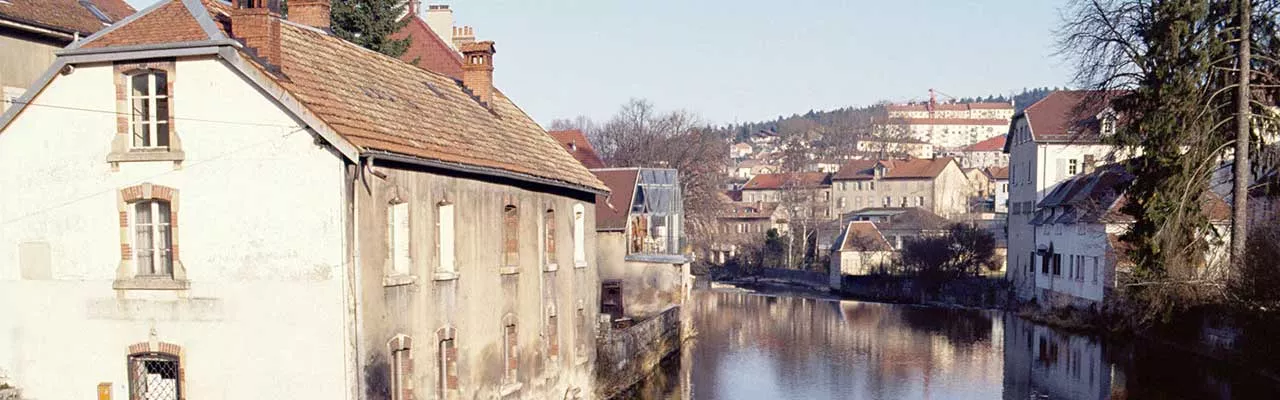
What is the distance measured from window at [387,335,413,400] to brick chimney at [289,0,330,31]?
5.73 metres

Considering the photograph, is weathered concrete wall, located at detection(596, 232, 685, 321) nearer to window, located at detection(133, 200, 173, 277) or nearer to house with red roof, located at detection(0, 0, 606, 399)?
house with red roof, located at detection(0, 0, 606, 399)

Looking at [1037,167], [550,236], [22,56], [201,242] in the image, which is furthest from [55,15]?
[1037,167]

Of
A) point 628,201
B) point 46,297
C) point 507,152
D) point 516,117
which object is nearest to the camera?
point 46,297

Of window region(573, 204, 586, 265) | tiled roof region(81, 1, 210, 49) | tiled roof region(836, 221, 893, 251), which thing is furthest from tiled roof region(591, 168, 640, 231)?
tiled roof region(836, 221, 893, 251)

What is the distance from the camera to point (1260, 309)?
79.1ft

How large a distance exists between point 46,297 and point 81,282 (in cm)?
62

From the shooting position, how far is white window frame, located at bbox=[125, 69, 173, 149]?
1353 centimetres

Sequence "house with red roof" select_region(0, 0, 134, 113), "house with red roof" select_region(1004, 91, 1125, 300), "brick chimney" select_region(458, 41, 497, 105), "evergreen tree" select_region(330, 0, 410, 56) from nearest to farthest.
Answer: "house with red roof" select_region(0, 0, 134, 113) → "brick chimney" select_region(458, 41, 497, 105) → "evergreen tree" select_region(330, 0, 410, 56) → "house with red roof" select_region(1004, 91, 1125, 300)

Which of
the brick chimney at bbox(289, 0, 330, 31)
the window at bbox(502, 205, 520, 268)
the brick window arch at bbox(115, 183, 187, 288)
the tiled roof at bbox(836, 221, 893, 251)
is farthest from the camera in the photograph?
the tiled roof at bbox(836, 221, 893, 251)

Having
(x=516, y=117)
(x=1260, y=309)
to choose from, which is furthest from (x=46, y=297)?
(x=1260, y=309)

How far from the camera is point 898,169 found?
4198 inches

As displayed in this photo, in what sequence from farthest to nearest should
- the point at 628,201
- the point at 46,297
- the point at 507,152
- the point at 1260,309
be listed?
the point at 628,201 < the point at 1260,309 < the point at 507,152 < the point at 46,297

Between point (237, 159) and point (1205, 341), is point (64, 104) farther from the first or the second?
point (1205, 341)

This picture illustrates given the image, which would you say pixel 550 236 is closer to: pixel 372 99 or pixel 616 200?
pixel 372 99
